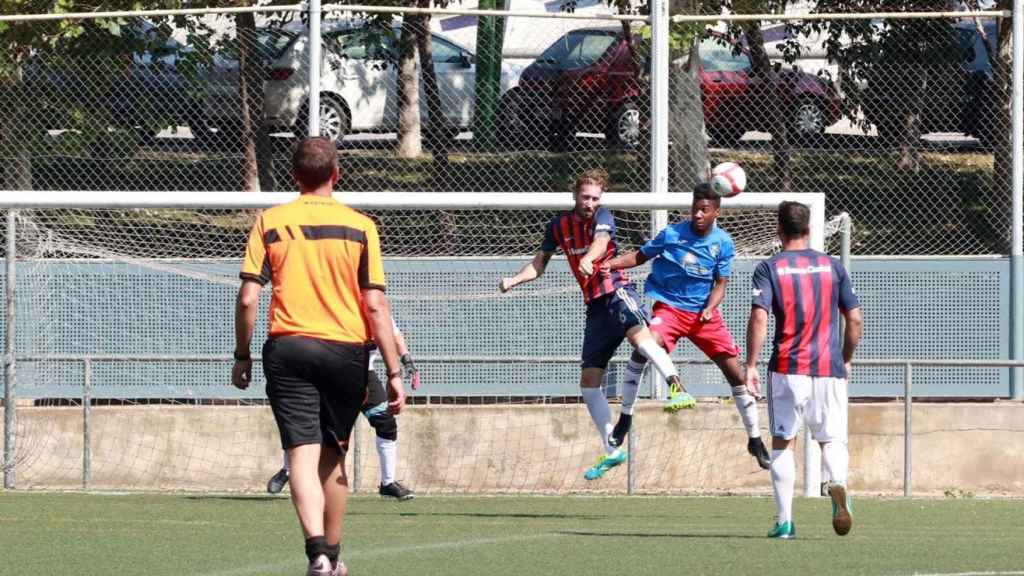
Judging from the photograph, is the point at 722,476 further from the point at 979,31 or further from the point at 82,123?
the point at 82,123

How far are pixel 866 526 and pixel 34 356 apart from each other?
296 inches

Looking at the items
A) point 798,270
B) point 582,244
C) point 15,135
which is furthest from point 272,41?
point 798,270

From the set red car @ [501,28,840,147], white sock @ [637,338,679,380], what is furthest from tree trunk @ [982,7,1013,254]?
white sock @ [637,338,679,380]

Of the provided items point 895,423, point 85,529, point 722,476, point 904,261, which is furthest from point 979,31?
point 85,529

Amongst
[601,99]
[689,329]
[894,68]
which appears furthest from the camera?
[894,68]

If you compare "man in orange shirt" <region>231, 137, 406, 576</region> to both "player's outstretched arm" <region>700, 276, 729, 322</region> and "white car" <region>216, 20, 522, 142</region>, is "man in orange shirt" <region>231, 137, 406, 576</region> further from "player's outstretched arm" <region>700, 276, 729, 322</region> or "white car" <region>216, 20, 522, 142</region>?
"white car" <region>216, 20, 522, 142</region>

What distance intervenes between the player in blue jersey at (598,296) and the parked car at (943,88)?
5451mm

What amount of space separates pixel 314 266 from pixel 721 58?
34.3 feet

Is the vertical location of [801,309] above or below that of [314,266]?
below

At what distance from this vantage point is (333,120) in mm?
16297

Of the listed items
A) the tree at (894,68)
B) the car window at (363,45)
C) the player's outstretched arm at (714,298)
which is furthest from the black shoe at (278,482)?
the tree at (894,68)

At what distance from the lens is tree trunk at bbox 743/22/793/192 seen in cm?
1653

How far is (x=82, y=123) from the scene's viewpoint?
16.0 meters

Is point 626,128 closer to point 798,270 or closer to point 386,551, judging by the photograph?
point 798,270
